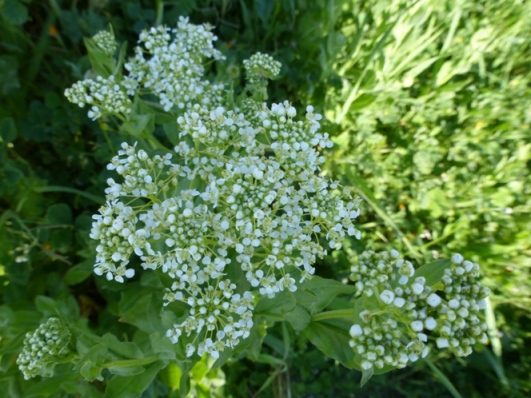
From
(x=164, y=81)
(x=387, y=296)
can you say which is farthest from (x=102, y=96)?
(x=387, y=296)

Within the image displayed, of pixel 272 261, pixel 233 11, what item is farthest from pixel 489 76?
pixel 272 261

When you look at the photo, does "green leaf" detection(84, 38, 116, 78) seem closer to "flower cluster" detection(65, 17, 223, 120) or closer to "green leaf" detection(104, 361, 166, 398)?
"flower cluster" detection(65, 17, 223, 120)

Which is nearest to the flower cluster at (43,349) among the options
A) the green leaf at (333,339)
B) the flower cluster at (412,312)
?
the green leaf at (333,339)

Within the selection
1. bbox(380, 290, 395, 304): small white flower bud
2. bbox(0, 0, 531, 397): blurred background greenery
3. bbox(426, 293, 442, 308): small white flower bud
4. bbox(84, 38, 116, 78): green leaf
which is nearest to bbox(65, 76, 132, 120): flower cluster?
bbox(84, 38, 116, 78): green leaf

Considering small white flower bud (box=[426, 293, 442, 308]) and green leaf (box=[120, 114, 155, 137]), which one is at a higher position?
green leaf (box=[120, 114, 155, 137])

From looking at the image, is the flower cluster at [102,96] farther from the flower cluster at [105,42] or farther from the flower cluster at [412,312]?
the flower cluster at [412,312]

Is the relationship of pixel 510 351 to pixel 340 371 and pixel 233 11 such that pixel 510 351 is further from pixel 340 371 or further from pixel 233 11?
pixel 233 11
